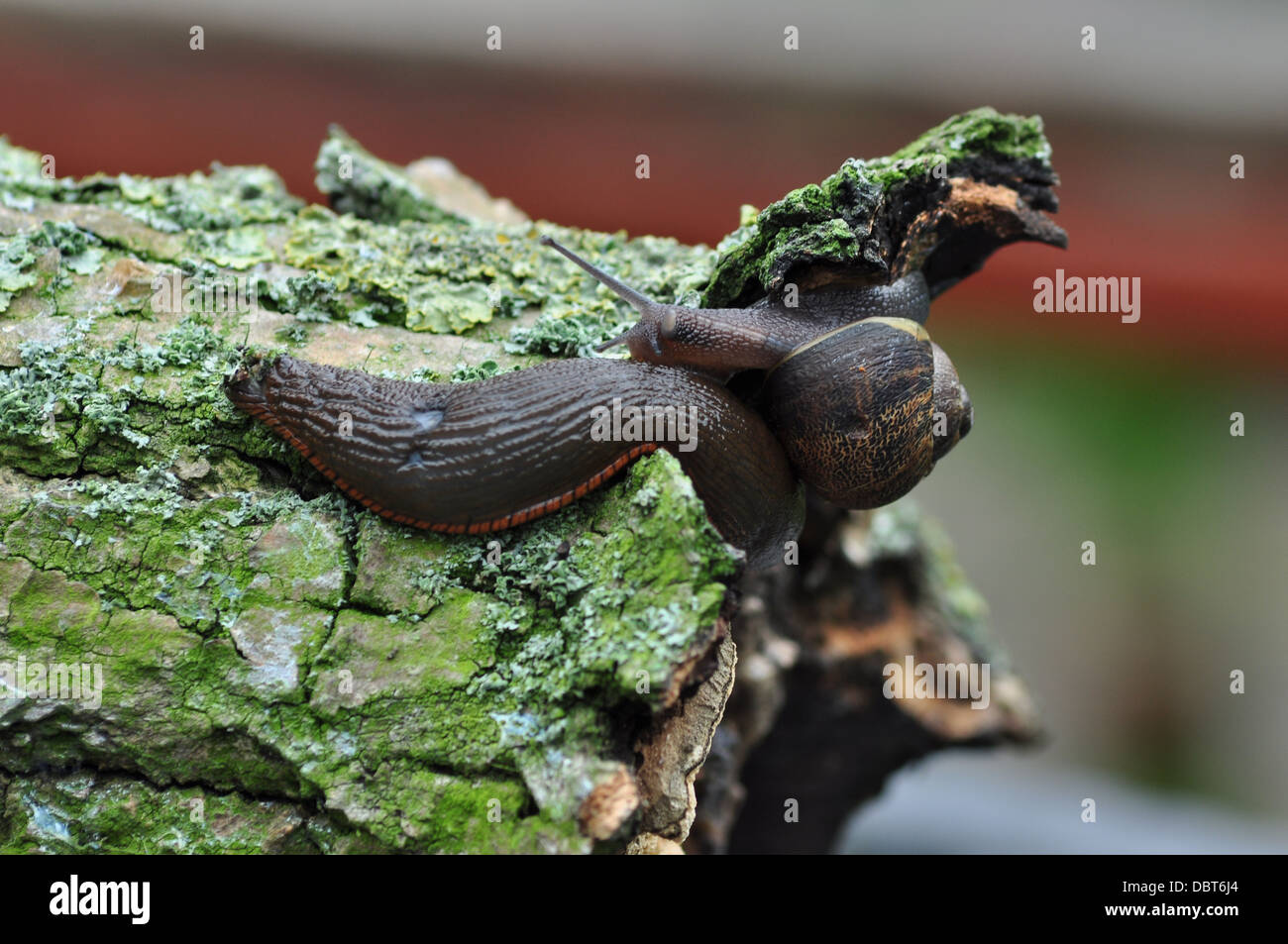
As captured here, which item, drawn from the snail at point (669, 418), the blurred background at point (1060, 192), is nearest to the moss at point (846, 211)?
the snail at point (669, 418)

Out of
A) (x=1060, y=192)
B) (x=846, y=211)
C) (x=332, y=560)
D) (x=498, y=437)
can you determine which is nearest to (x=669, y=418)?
(x=498, y=437)

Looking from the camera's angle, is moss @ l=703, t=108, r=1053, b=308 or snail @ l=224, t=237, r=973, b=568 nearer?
snail @ l=224, t=237, r=973, b=568

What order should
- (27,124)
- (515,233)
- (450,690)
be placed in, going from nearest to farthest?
1. (450,690)
2. (515,233)
3. (27,124)

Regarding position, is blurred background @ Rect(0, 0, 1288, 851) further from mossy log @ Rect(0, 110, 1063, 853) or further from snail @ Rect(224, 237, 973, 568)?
snail @ Rect(224, 237, 973, 568)

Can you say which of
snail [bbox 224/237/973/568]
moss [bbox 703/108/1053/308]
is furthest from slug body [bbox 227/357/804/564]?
moss [bbox 703/108/1053/308]

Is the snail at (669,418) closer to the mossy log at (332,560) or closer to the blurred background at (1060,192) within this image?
the mossy log at (332,560)

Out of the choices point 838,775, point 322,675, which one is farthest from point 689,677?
point 838,775
